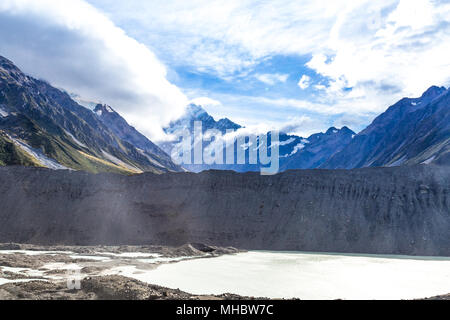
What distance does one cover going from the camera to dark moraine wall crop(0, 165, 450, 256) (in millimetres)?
37781

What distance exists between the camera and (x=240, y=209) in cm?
4369

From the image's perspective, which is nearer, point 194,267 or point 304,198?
point 194,267

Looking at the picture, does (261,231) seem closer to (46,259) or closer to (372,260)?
(372,260)

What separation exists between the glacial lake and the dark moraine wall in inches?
300

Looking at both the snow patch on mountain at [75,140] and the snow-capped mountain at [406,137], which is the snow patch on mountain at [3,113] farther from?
the snow-capped mountain at [406,137]

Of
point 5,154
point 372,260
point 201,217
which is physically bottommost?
point 372,260

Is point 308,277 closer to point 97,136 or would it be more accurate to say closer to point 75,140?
point 75,140

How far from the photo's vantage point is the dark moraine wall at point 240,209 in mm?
37781

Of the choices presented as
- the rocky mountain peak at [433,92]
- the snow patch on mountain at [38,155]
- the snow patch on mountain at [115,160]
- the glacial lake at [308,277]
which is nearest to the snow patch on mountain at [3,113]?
the snow patch on mountain at [38,155]

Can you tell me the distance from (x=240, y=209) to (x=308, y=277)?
2258cm

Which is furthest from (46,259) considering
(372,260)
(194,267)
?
(372,260)

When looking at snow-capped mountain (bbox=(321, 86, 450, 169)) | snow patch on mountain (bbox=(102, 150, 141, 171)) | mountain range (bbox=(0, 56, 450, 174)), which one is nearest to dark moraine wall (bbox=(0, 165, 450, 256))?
snow-capped mountain (bbox=(321, 86, 450, 169))

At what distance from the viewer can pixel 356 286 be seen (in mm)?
18594
